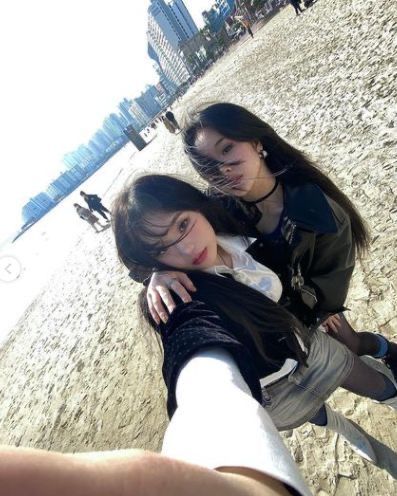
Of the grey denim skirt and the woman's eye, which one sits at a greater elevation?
the woman's eye

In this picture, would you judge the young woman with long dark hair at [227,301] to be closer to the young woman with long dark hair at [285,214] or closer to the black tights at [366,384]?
the black tights at [366,384]

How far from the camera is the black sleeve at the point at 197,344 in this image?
1054mm

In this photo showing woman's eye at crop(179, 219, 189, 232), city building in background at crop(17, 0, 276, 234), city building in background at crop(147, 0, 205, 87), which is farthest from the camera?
city building in background at crop(147, 0, 205, 87)

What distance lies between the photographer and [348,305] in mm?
3396

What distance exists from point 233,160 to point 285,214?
54 centimetres

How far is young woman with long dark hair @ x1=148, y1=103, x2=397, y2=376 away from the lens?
5.61 feet

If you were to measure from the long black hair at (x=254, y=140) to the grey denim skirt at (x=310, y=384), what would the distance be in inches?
38.8

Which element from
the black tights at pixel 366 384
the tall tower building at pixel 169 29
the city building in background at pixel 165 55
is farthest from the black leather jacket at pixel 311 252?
the tall tower building at pixel 169 29

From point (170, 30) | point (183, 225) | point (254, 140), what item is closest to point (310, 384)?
point (183, 225)

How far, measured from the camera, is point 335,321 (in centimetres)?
221

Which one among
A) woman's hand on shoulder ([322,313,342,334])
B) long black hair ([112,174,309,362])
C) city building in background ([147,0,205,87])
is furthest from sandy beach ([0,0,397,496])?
city building in background ([147,0,205,87])

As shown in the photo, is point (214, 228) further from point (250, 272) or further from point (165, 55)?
point (165, 55)

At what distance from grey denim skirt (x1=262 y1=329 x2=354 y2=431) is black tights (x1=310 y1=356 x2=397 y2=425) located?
0.11 metres

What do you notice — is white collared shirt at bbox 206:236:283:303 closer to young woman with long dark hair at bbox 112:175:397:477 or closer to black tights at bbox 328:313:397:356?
young woman with long dark hair at bbox 112:175:397:477
